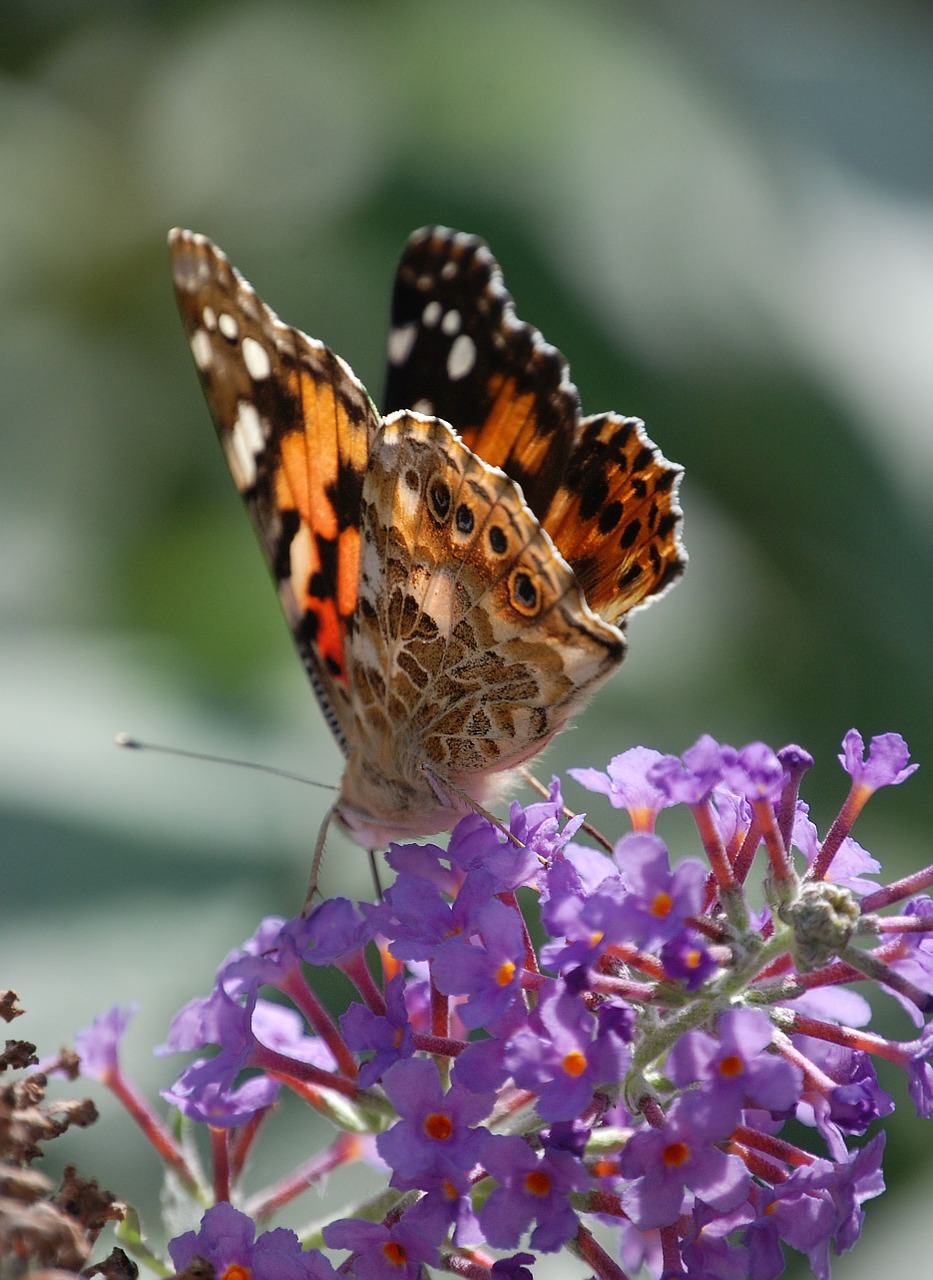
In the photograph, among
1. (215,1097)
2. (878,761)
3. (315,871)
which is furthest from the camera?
(315,871)

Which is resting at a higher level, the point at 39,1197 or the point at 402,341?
the point at 402,341

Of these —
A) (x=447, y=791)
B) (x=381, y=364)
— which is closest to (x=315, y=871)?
(x=447, y=791)

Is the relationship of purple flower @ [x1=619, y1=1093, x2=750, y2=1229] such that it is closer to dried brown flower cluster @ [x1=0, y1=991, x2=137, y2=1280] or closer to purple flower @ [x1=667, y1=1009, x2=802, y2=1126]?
purple flower @ [x1=667, y1=1009, x2=802, y2=1126]

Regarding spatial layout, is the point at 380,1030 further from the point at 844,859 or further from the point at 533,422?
the point at 533,422

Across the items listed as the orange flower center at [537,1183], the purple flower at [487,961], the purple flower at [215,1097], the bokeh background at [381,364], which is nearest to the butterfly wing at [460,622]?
the purple flower at [487,961]

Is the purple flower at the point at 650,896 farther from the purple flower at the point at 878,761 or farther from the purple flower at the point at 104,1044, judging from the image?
the purple flower at the point at 104,1044

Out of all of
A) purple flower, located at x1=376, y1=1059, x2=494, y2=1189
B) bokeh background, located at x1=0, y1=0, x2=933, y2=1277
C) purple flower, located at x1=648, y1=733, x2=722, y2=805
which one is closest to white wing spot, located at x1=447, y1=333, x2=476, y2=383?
purple flower, located at x1=648, y1=733, x2=722, y2=805

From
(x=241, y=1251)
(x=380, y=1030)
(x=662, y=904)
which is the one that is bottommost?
(x=241, y=1251)
